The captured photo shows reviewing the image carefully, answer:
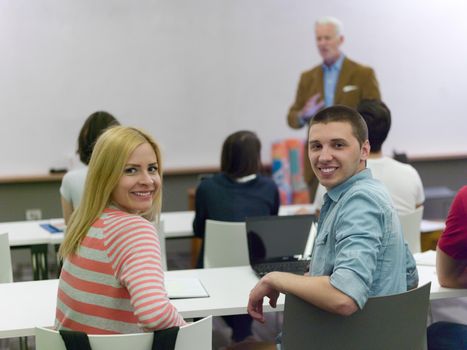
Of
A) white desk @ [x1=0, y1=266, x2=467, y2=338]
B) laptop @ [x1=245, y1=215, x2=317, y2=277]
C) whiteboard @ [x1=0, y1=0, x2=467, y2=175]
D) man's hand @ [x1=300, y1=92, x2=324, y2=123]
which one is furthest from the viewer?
man's hand @ [x1=300, y1=92, x2=324, y2=123]

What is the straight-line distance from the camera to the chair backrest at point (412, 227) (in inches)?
132

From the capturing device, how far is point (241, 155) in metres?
3.37

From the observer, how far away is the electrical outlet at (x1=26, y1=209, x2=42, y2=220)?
5480 millimetres

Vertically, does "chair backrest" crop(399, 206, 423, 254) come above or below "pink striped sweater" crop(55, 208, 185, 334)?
below

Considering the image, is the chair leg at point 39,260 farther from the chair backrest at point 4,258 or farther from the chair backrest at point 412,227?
the chair backrest at point 412,227

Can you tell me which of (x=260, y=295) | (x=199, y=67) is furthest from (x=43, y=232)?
(x=199, y=67)

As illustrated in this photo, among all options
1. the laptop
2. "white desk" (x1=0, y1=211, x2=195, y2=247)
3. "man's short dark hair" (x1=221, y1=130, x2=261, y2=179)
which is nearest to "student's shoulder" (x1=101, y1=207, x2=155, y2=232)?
the laptop

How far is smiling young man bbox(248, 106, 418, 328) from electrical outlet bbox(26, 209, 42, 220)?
3881 mm

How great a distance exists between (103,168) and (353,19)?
15.7ft

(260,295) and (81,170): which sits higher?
(81,170)

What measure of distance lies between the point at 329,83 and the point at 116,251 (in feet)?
13.9

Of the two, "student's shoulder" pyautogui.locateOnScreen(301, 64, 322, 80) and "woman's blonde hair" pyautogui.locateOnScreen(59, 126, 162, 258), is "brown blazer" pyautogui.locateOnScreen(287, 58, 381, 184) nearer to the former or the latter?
"student's shoulder" pyautogui.locateOnScreen(301, 64, 322, 80)

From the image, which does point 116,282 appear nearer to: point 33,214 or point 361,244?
point 361,244

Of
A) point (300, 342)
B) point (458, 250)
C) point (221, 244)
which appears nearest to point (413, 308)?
point (300, 342)
